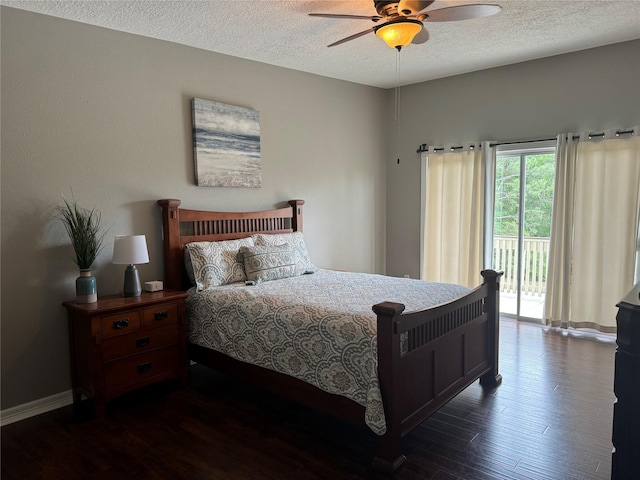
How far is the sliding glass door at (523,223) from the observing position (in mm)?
4875

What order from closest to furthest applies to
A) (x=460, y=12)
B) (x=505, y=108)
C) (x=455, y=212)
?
(x=460, y=12)
(x=505, y=108)
(x=455, y=212)

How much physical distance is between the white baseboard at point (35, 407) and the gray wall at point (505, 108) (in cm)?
406

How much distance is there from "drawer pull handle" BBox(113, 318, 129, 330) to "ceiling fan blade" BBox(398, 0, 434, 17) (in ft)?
8.72

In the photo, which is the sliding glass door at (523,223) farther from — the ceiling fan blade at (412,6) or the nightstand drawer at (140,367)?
the nightstand drawer at (140,367)

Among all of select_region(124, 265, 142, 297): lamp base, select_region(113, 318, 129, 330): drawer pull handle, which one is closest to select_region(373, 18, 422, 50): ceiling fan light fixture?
select_region(124, 265, 142, 297): lamp base

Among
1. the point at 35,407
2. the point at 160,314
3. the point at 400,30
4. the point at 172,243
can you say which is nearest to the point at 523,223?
the point at 400,30

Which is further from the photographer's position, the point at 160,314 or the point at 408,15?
the point at 160,314

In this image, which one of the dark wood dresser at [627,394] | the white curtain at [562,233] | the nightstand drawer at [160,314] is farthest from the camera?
the white curtain at [562,233]

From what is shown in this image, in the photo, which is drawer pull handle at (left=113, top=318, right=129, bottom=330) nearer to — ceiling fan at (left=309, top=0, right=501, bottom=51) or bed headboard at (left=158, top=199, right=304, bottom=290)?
bed headboard at (left=158, top=199, right=304, bottom=290)

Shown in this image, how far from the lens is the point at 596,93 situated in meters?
4.39

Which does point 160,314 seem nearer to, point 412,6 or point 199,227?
point 199,227

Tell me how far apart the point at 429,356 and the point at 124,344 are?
2054mm

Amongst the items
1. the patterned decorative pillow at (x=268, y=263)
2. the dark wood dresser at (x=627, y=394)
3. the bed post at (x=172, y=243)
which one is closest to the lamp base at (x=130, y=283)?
the bed post at (x=172, y=243)

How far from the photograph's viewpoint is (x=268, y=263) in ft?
12.7
